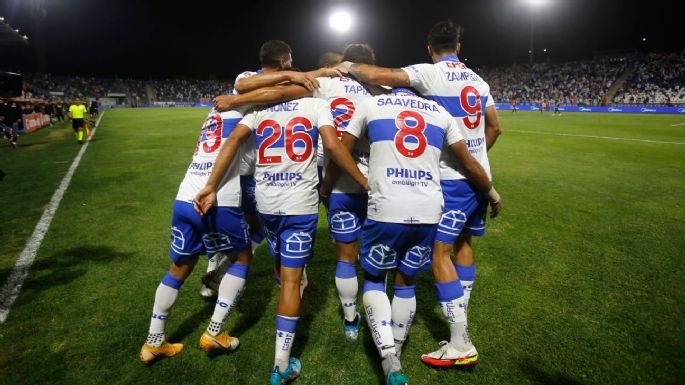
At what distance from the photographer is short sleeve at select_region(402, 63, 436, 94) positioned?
2998 millimetres

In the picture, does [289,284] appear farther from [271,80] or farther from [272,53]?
[272,53]

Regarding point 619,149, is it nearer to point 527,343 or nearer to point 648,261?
point 648,261

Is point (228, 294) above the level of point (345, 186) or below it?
below

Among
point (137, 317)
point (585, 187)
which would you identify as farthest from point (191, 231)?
point (585, 187)

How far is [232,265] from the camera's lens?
3178 millimetres

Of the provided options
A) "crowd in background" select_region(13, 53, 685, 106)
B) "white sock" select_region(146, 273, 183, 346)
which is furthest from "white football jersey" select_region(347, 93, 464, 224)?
"crowd in background" select_region(13, 53, 685, 106)

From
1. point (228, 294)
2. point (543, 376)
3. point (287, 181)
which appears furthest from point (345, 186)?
point (543, 376)

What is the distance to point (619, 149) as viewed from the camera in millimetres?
14180

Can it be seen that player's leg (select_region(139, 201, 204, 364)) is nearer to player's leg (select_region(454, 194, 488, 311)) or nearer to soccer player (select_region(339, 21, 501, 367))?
soccer player (select_region(339, 21, 501, 367))

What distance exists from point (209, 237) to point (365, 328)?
1.65 m

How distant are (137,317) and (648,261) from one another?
19.6 ft

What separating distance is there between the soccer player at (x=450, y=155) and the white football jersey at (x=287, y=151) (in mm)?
570

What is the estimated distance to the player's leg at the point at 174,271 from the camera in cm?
294

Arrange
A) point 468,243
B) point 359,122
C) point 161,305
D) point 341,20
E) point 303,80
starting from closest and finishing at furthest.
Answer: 1. point 359,122
2. point 303,80
3. point 161,305
4. point 468,243
5. point 341,20
